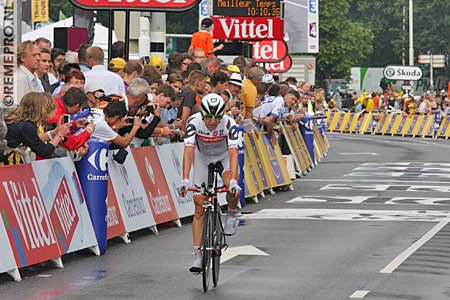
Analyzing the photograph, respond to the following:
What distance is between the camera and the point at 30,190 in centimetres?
1279

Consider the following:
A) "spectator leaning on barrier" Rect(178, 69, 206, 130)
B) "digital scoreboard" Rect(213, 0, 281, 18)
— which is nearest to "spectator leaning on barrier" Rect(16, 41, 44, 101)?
"spectator leaning on barrier" Rect(178, 69, 206, 130)

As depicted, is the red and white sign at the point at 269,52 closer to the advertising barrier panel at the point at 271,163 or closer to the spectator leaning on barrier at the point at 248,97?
the advertising barrier panel at the point at 271,163

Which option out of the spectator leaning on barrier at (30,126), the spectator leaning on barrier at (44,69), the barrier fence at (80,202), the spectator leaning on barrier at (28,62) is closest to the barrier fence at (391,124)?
the barrier fence at (80,202)

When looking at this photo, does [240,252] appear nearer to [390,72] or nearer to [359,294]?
[359,294]

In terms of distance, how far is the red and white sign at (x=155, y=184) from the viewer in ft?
54.0

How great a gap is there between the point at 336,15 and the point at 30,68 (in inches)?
3041

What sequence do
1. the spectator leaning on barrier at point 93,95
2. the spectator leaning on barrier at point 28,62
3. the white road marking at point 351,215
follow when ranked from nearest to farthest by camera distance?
the spectator leaning on barrier at point 28,62, the spectator leaning on barrier at point 93,95, the white road marking at point 351,215

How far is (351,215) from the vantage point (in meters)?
18.5

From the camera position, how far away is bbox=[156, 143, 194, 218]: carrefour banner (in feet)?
57.1

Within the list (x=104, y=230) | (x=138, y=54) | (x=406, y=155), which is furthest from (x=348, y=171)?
(x=104, y=230)

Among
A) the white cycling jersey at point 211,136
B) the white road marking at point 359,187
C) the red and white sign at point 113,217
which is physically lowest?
the white road marking at point 359,187

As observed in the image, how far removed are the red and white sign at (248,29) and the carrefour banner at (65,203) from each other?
15.4m

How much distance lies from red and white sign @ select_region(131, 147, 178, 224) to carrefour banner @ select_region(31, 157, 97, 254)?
7.69ft

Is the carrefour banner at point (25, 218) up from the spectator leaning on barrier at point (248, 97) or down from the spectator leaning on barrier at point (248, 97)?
down
